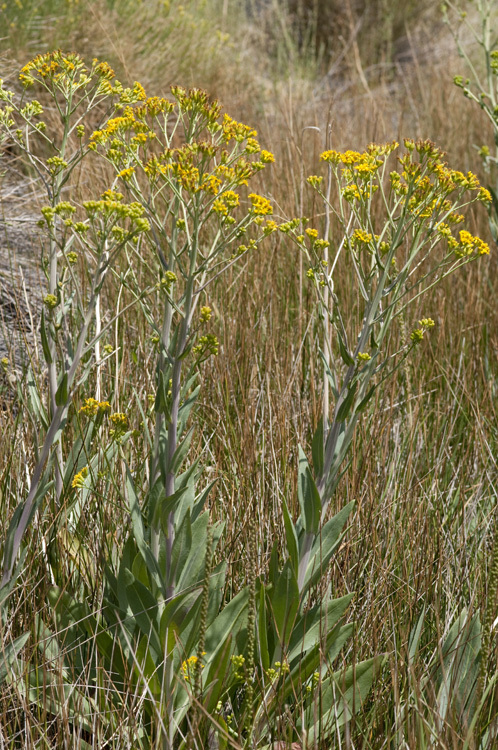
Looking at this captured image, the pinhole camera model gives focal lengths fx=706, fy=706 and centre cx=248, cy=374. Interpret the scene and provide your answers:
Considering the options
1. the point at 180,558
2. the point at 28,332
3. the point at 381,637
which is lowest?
the point at 381,637

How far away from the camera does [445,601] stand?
5.32ft

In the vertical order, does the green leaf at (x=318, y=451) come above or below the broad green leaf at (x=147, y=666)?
above

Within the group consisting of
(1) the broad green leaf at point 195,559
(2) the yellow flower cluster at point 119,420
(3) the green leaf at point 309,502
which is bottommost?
(1) the broad green leaf at point 195,559

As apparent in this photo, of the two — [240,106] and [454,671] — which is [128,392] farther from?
[240,106]

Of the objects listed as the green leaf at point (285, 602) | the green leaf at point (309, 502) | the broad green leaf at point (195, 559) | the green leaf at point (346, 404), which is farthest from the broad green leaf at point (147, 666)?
the green leaf at point (346, 404)

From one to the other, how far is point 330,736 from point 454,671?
0.26 m

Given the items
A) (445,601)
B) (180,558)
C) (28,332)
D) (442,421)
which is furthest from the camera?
(28,332)

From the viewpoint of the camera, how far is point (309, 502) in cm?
123

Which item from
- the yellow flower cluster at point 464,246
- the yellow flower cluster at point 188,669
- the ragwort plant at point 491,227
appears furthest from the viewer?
the yellow flower cluster at point 464,246

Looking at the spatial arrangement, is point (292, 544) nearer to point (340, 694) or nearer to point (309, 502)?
point (309, 502)

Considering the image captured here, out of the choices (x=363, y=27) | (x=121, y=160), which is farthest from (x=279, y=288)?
(x=363, y=27)

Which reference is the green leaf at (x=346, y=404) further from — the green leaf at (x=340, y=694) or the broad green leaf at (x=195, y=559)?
the green leaf at (x=340, y=694)

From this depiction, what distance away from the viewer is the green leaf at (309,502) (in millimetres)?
1199

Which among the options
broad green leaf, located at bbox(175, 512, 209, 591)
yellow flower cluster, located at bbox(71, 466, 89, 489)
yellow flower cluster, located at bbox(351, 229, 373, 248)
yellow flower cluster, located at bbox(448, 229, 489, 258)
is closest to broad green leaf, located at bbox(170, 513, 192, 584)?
broad green leaf, located at bbox(175, 512, 209, 591)
